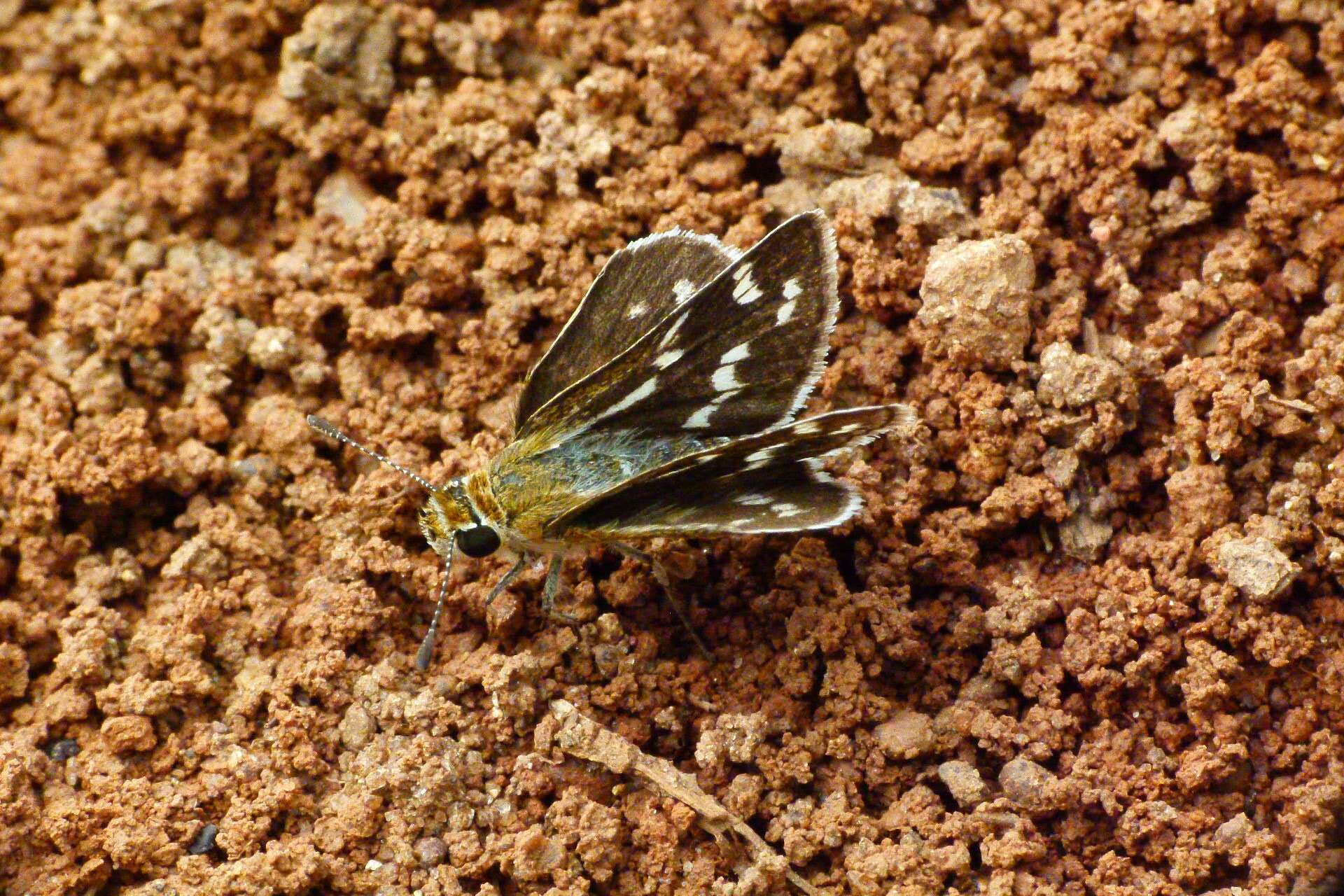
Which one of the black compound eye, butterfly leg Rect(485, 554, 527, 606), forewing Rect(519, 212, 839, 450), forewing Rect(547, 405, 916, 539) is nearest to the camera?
forewing Rect(547, 405, 916, 539)

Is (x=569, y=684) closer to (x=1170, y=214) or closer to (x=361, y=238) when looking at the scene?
(x=361, y=238)

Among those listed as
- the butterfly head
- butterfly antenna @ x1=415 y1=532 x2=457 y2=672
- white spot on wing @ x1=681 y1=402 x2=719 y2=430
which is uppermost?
the butterfly head

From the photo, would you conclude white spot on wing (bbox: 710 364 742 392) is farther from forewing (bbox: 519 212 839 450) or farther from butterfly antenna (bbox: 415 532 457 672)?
butterfly antenna (bbox: 415 532 457 672)

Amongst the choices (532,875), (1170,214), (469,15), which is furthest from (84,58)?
(1170,214)

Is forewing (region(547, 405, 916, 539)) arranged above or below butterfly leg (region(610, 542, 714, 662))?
above

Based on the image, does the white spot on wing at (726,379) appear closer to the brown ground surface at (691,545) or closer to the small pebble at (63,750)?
the brown ground surface at (691,545)

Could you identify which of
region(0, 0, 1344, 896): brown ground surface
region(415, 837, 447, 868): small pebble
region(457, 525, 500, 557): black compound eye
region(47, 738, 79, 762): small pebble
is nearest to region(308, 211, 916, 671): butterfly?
region(457, 525, 500, 557): black compound eye

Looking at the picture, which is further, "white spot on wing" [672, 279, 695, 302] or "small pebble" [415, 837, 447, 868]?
"white spot on wing" [672, 279, 695, 302]
